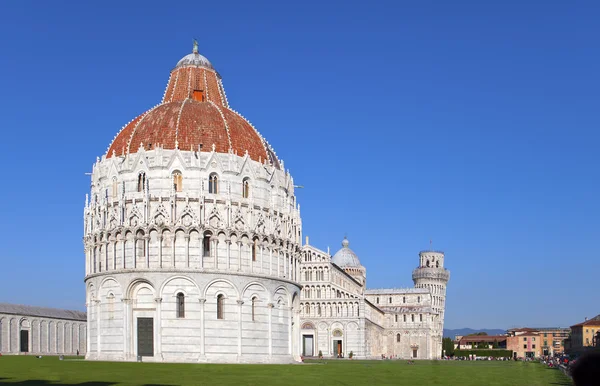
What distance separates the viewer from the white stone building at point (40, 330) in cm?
9931

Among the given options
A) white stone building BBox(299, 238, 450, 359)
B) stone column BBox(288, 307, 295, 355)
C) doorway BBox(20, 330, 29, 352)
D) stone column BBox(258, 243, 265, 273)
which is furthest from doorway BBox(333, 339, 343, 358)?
stone column BBox(258, 243, 265, 273)

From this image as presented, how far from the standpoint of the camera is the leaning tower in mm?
189625

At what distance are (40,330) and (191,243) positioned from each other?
53.8m

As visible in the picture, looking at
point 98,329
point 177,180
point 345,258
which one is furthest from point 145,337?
point 345,258

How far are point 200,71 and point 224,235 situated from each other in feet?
68.2

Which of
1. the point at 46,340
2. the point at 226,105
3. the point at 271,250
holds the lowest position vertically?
the point at 46,340

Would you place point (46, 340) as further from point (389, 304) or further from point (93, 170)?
point (389, 304)

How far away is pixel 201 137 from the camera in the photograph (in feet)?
221

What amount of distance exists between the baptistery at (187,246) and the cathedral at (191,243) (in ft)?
0.29

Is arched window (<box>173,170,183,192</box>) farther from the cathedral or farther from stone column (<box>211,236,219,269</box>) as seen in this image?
stone column (<box>211,236,219,269</box>)

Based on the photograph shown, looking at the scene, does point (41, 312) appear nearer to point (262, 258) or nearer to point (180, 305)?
point (180, 305)

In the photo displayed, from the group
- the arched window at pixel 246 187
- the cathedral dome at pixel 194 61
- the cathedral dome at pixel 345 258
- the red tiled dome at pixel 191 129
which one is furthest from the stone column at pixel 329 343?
the arched window at pixel 246 187

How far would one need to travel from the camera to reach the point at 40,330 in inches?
4225

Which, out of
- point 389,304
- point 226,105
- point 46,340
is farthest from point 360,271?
point 226,105
